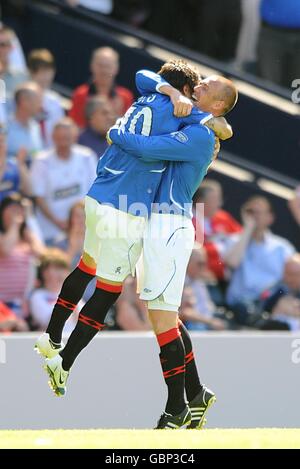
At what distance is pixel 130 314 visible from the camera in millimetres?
11242

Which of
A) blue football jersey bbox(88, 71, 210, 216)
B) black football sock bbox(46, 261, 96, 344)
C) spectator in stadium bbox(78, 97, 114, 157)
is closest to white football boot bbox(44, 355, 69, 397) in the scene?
black football sock bbox(46, 261, 96, 344)

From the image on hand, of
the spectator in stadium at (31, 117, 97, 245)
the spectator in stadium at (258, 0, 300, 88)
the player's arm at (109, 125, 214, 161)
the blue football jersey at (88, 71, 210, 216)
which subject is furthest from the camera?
the spectator in stadium at (258, 0, 300, 88)

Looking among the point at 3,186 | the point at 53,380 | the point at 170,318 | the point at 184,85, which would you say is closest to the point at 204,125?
the point at 184,85

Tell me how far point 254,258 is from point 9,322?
8.02 ft

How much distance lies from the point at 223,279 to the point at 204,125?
14.0 ft

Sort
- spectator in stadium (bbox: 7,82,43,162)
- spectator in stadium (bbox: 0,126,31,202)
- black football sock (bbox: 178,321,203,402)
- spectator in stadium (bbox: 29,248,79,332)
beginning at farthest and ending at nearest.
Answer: spectator in stadium (bbox: 7,82,43,162)
spectator in stadium (bbox: 0,126,31,202)
spectator in stadium (bbox: 29,248,79,332)
black football sock (bbox: 178,321,203,402)

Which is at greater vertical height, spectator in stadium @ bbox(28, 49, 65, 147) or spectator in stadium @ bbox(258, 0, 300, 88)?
spectator in stadium @ bbox(258, 0, 300, 88)

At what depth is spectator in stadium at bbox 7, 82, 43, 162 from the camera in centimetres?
1212

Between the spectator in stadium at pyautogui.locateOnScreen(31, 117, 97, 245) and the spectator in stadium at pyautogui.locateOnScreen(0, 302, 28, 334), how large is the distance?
1.11 m

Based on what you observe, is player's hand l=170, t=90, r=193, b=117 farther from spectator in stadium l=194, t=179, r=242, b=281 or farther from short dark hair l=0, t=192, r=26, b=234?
spectator in stadium l=194, t=179, r=242, b=281

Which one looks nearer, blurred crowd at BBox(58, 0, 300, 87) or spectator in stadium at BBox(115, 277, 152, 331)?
spectator in stadium at BBox(115, 277, 152, 331)

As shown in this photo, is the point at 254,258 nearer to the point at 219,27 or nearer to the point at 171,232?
the point at 219,27

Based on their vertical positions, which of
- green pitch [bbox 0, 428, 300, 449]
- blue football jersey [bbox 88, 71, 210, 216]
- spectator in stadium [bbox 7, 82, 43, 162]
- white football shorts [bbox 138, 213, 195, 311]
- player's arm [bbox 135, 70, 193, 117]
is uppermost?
player's arm [bbox 135, 70, 193, 117]

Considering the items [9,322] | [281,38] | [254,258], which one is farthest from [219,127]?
[281,38]
